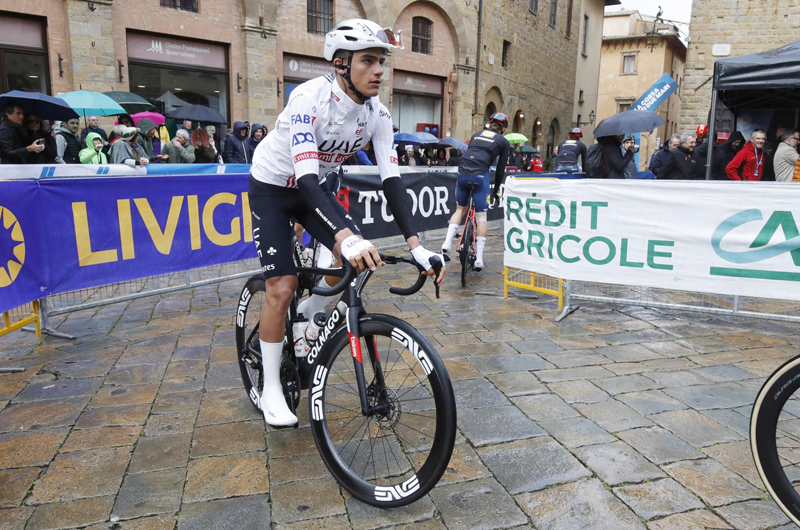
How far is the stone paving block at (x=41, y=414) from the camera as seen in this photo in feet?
11.3

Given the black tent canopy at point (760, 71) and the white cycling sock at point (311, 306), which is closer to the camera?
the white cycling sock at point (311, 306)

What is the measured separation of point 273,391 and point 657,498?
1972mm

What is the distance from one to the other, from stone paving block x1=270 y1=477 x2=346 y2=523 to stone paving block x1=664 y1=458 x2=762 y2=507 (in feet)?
5.41

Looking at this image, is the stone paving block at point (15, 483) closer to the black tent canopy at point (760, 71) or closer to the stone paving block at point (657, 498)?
the stone paving block at point (657, 498)

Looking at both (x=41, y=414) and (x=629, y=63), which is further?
(x=629, y=63)


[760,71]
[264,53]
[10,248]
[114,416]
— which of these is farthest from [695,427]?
[264,53]

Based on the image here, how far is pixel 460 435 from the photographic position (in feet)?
10.8

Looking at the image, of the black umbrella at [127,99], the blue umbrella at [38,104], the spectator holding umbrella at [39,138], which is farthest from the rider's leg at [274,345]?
the black umbrella at [127,99]

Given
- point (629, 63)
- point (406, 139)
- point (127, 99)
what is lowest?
point (406, 139)

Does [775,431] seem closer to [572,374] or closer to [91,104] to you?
[572,374]

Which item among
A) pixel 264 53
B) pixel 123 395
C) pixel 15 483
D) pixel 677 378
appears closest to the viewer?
pixel 15 483

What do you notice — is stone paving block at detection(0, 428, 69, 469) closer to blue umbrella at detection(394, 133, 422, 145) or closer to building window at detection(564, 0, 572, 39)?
blue umbrella at detection(394, 133, 422, 145)

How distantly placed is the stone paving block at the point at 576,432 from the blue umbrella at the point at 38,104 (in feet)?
24.9

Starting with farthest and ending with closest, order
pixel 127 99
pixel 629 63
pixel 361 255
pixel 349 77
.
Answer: pixel 629 63, pixel 127 99, pixel 349 77, pixel 361 255
